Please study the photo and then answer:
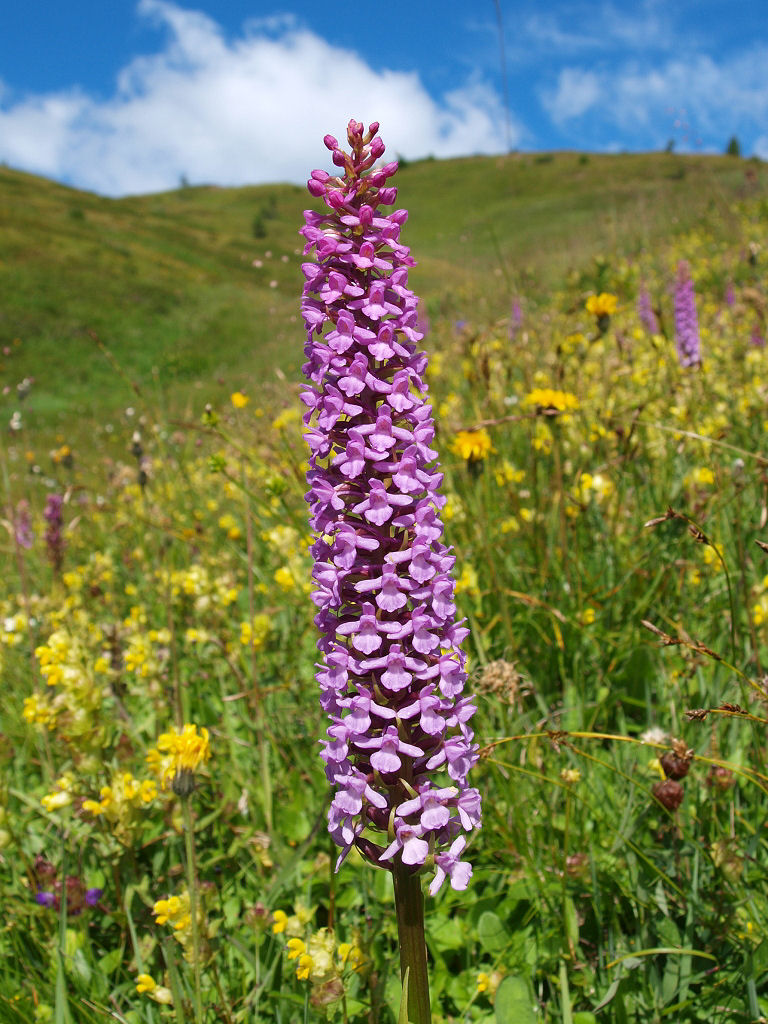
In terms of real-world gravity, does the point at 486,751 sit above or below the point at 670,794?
above

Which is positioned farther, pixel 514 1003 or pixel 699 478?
pixel 699 478

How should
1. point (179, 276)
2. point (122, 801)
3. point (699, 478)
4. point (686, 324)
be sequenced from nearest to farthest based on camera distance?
point (122, 801) → point (699, 478) → point (686, 324) → point (179, 276)

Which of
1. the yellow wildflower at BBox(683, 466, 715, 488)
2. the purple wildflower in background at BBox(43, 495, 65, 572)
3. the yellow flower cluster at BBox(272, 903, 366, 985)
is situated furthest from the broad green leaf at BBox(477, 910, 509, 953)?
the purple wildflower in background at BBox(43, 495, 65, 572)

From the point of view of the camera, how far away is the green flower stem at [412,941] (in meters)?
1.39

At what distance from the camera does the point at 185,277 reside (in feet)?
135

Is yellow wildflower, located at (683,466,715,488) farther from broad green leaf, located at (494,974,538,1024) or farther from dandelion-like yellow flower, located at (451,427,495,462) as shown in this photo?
broad green leaf, located at (494,974,538,1024)

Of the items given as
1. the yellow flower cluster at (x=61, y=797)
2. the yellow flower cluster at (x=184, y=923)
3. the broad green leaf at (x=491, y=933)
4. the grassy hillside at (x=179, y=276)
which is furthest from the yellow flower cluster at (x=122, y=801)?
the grassy hillside at (x=179, y=276)

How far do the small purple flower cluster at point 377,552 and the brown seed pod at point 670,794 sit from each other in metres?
0.76

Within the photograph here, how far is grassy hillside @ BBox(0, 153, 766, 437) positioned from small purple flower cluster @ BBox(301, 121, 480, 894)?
3618 mm

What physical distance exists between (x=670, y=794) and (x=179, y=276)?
43573 mm

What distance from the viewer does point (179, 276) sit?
135 ft

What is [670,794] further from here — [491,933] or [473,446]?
[473,446]

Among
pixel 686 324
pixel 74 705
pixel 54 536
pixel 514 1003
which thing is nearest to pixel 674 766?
pixel 514 1003

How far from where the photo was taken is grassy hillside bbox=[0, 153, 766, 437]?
16.5 m
